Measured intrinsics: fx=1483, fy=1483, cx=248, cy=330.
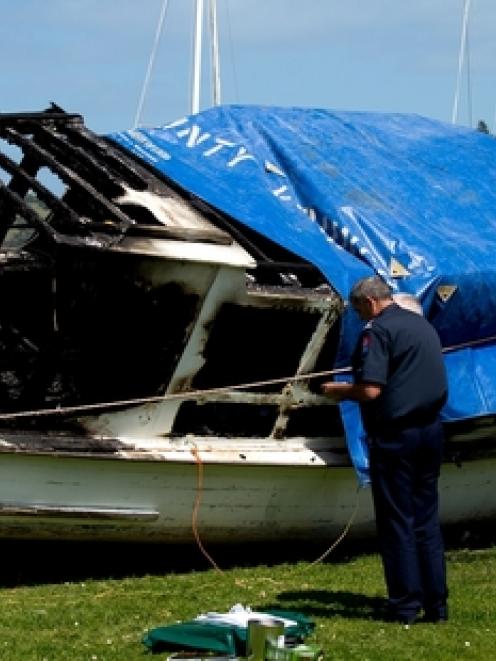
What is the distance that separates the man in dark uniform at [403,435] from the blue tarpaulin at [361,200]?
1830 millimetres

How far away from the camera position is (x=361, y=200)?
10023mm

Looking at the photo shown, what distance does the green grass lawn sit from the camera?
687cm

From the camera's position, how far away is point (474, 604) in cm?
788

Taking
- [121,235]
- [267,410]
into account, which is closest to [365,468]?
[267,410]

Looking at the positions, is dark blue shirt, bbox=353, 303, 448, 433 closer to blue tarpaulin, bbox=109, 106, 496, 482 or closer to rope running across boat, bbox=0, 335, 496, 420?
rope running across boat, bbox=0, 335, 496, 420

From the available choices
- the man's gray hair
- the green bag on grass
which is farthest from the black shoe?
the man's gray hair

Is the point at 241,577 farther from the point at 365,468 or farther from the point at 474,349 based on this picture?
the point at 474,349

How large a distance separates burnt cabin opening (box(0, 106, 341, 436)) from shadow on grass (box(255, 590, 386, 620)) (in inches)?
57.3

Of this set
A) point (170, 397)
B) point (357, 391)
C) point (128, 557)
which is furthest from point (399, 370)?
point (128, 557)

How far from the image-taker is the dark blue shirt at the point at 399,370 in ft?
23.5

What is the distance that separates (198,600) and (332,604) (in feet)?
2.42

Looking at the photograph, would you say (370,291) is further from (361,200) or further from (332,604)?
(361,200)

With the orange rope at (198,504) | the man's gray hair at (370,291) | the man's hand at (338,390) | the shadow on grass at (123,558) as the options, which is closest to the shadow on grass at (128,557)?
the shadow on grass at (123,558)

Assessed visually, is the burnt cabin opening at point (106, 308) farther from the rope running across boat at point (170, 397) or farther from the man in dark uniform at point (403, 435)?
the man in dark uniform at point (403, 435)
